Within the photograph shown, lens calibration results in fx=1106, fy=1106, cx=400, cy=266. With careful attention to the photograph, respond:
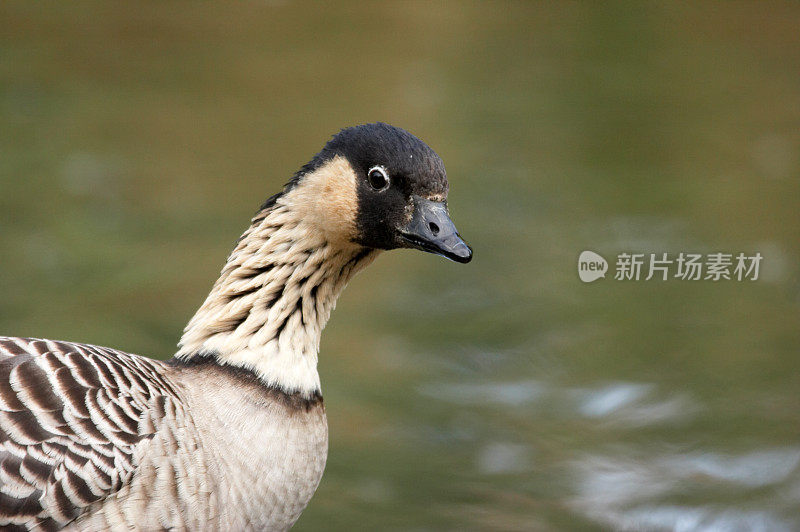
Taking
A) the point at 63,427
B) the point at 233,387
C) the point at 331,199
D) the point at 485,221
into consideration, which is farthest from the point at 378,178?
the point at 485,221

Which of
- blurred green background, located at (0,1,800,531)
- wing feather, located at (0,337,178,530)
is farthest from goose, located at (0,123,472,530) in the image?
blurred green background, located at (0,1,800,531)

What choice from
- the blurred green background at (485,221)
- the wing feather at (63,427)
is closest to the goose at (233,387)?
the wing feather at (63,427)

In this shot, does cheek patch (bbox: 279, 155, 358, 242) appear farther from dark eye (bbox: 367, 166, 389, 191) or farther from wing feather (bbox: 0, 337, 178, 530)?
wing feather (bbox: 0, 337, 178, 530)

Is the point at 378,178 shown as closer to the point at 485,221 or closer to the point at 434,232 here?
the point at 434,232

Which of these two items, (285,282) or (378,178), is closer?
(378,178)

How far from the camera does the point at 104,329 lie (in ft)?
26.0

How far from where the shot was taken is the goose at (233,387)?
13.7 ft

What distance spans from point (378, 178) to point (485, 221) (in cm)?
504

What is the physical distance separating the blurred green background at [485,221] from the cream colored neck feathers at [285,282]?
5.82 ft

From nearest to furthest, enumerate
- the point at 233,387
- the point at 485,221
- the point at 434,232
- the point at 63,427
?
the point at 63,427
the point at 434,232
the point at 233,387
the point at 485,221

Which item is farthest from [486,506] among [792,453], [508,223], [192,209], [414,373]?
[192,209]

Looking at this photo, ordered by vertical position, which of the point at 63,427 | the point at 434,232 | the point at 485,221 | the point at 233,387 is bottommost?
the point at 63,427

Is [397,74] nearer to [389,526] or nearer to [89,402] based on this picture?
[389,526]

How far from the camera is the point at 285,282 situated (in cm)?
480
